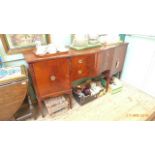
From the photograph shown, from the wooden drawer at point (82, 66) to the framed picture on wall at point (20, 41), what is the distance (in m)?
0.49

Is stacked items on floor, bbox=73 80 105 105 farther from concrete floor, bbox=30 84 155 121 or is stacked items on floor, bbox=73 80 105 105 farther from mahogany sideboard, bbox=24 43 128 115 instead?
mahogany sideboard, bbox=24 43 128 115

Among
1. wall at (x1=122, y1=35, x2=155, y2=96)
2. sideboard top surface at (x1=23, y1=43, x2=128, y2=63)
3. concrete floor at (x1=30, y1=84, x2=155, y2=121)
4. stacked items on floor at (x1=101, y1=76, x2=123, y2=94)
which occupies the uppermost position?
sideboard top surface at (x1=23, y1=43, x2=128, y2=63)

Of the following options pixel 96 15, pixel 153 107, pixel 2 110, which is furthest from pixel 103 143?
pixel 153 107

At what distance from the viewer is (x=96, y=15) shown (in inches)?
16.5

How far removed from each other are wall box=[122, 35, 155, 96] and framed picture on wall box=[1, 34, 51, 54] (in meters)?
1.42

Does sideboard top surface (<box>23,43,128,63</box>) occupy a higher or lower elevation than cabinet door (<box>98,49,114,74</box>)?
higher

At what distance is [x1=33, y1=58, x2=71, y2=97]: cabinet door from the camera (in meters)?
1.32

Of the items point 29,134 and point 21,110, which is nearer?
A: point 29,134

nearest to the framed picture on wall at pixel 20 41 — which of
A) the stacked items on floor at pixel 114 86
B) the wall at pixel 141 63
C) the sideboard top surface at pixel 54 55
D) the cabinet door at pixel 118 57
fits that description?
the sideboard top surface at pixel 54 55

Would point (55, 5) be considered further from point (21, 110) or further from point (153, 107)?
point (153, 107)

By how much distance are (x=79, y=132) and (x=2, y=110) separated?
1142mm

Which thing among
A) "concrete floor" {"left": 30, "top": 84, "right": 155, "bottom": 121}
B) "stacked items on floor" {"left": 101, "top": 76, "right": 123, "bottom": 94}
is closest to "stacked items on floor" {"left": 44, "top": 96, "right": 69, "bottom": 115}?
"concrete floor" {"left": 30, "top": 84, "right": 155, "bottom": 121}

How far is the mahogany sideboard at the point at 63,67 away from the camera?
1.32 meters

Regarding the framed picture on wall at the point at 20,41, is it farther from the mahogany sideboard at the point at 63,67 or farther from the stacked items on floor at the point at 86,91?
the stacked items on floor at the point at 86,91
